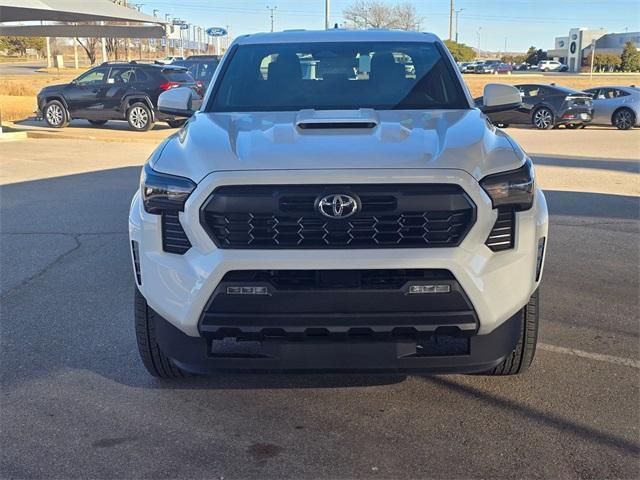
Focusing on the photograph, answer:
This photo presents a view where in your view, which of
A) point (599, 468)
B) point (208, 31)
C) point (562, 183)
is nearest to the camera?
point (599, 468)

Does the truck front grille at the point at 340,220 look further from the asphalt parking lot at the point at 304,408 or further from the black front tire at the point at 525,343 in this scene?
the asphalt parking lot at the point at 304,408

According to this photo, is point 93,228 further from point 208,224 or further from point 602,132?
point 602,132

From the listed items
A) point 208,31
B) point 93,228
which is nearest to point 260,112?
point 93,228

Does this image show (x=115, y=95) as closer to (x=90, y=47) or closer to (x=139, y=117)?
(x=139, y=117)

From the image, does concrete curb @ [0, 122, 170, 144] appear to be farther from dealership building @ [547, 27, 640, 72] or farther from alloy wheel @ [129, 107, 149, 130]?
dealership building @ [547, 27, 640, 72]

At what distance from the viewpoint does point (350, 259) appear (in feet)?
10.2

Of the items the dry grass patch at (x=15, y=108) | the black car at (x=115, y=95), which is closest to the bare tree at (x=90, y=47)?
the dry grass patch at (x=15, y=108)

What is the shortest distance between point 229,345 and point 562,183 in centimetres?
825

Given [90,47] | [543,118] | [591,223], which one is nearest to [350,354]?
[591,223]

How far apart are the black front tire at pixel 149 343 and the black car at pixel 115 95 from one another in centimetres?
1624

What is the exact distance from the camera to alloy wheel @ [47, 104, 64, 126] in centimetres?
2033

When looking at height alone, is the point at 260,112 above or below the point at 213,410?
above

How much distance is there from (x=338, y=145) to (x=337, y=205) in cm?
38

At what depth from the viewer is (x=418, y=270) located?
124 inches
